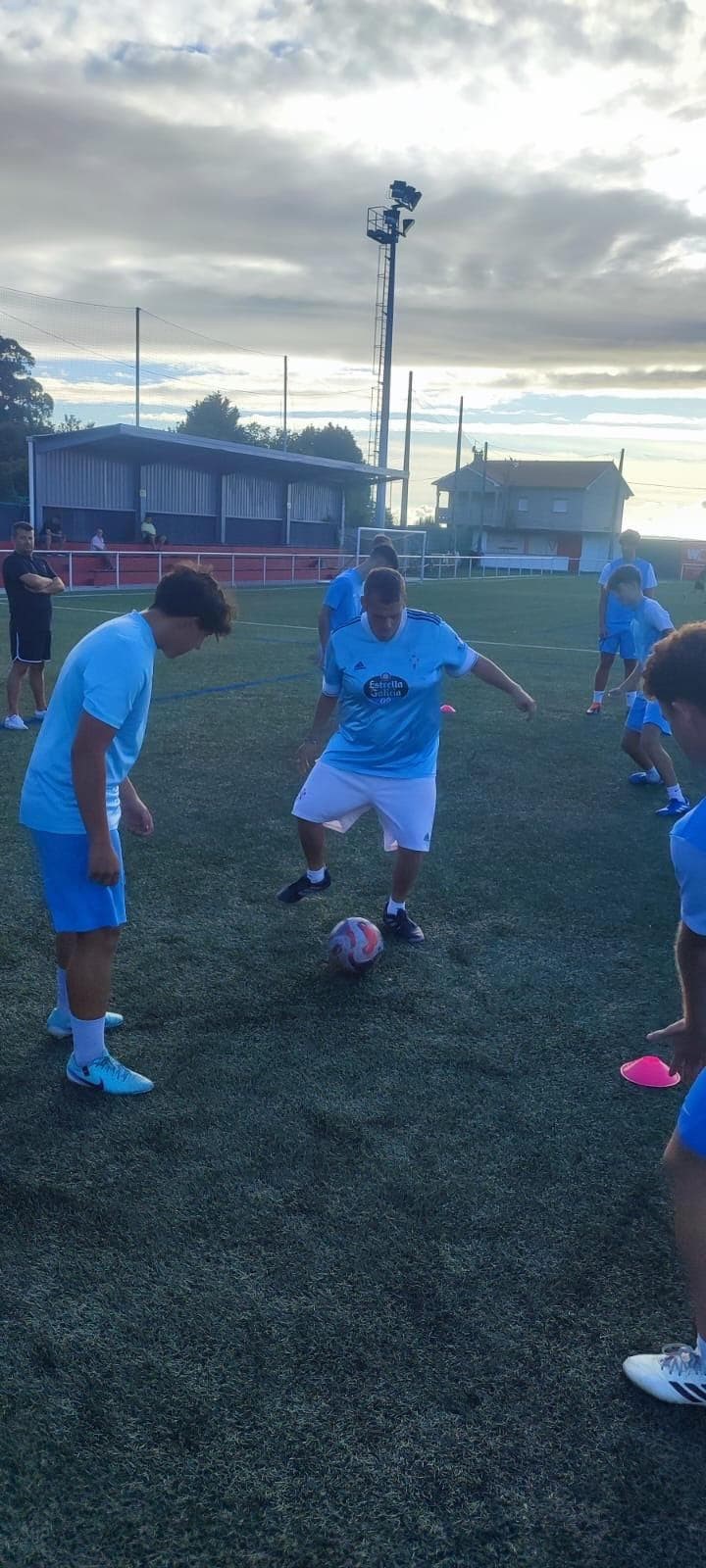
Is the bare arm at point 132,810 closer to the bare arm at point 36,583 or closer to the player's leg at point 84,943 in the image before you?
the player's leg at point 84,943

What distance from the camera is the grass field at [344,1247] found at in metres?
2.52

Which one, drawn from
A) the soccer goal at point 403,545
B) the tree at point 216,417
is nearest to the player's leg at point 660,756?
the soccer goal at point 403,545

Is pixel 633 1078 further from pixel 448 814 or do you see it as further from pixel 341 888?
pixel 448 814

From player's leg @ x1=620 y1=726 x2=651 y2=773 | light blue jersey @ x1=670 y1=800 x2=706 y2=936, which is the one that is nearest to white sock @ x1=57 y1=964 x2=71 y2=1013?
light blue jersey @ x1=670 y1=800 x2=706 y2=936

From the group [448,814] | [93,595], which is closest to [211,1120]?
[448,814]

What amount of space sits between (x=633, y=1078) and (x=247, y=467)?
42.0m

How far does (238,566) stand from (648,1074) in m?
32.3

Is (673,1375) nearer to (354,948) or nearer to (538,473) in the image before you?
(354,948)

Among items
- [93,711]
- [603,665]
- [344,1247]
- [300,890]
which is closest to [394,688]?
[300,890]

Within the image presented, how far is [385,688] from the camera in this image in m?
5.78

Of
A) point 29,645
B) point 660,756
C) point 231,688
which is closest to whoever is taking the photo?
point 660,756

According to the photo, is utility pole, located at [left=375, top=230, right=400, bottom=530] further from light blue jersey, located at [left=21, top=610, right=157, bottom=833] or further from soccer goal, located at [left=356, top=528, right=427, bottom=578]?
light blue jersey, located at [left=21, top=610, right=157, bottom=833]

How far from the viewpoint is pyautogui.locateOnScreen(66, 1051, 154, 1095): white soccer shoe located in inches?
167

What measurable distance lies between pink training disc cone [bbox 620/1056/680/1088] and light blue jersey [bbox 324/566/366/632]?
5.80 meters
